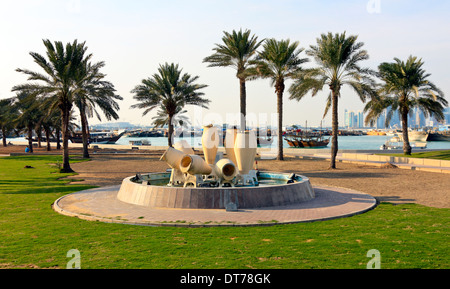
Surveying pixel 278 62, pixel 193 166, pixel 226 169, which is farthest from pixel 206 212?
pixel 278 62

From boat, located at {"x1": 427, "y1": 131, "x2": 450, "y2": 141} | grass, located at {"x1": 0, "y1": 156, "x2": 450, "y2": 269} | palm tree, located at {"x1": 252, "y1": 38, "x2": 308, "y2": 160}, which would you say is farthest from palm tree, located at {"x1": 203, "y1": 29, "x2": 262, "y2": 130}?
boat, located at {"x1": 427, "y1": 131, "x2": 450, "y2": 141}

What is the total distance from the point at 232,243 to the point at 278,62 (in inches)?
994

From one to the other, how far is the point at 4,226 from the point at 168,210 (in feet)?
13.8

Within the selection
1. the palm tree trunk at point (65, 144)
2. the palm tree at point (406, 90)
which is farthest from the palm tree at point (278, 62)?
the palm tree trunk at point (65, 144)

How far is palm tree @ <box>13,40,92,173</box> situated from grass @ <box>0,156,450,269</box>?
14337mm

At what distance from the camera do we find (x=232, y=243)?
779 centimetres

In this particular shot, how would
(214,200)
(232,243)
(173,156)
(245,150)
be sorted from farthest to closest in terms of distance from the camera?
(245,150) → (173,156) → (214,200) → (232,243)

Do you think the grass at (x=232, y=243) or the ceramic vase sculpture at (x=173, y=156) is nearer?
the grass at (x=232, y=243)

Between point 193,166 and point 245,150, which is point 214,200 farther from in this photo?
point 245,150

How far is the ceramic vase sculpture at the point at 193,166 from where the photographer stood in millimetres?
12539

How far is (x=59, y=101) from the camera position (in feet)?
79.6

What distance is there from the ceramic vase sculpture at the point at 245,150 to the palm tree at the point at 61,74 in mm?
13618

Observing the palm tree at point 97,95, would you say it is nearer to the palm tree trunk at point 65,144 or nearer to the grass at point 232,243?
the palm tree trunk at point 65,144
